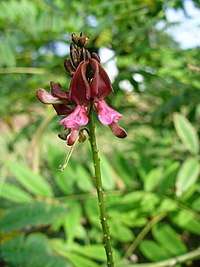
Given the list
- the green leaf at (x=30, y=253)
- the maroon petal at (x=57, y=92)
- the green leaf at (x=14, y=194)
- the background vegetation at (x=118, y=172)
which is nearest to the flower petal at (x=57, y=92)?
the maroon petal at (x=57, y=92)

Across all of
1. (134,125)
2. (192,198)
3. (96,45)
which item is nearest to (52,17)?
(96,45)

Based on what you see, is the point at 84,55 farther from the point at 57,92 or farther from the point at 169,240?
the point at 169,240

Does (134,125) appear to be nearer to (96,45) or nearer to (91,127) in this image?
(96,45)

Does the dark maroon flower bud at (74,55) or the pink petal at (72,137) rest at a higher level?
the dark maroon flower bud at (74,55)

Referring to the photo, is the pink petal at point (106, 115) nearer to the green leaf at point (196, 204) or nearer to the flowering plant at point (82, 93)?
the flowering plant at point (82, 93)

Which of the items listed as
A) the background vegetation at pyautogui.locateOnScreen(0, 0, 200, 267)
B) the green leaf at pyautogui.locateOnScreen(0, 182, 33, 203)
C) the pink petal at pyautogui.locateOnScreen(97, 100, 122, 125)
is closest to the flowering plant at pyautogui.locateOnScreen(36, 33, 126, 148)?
the pink petal at pyautogui.locateOnScreen(97, 100, 122, 125)
